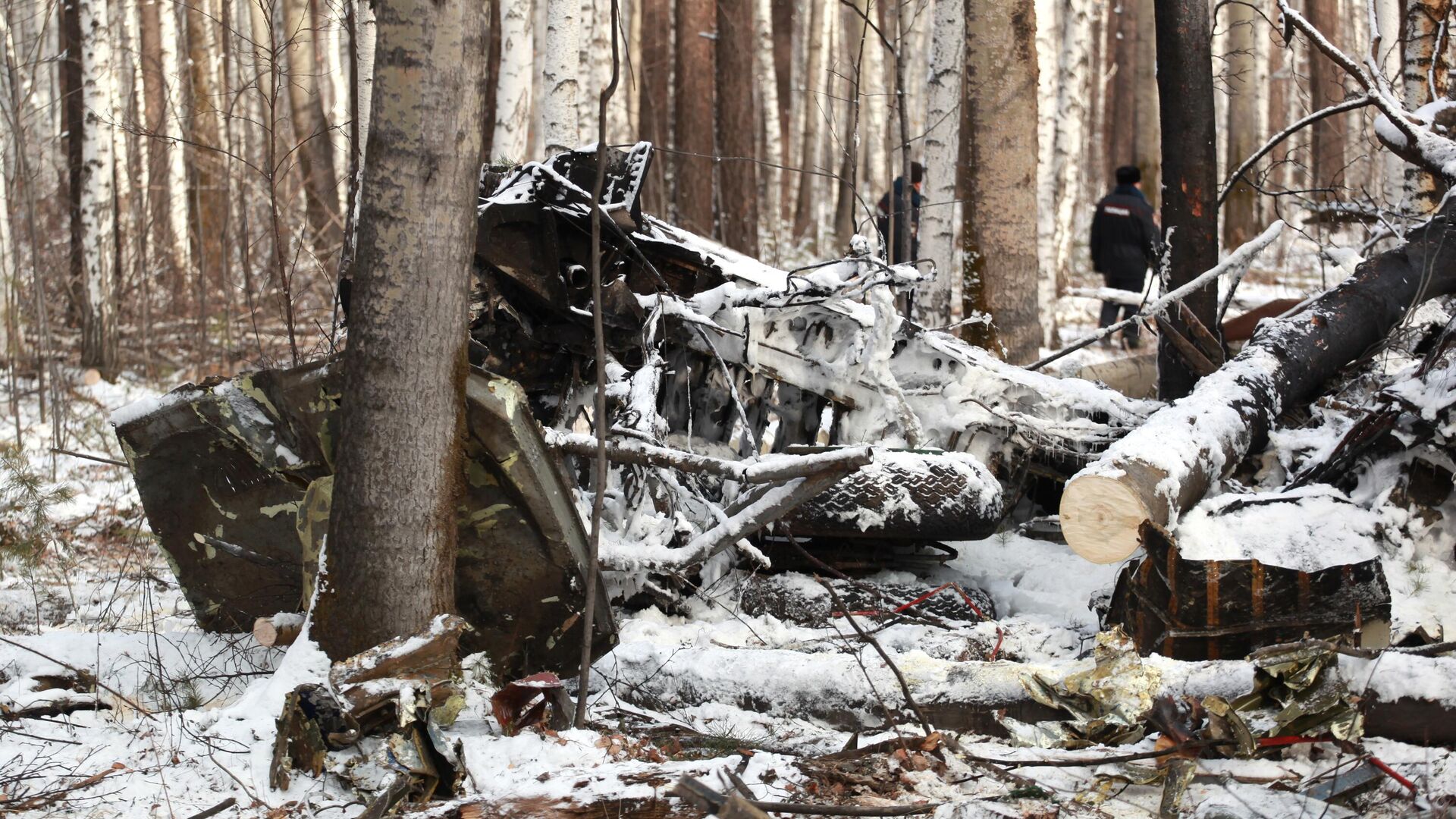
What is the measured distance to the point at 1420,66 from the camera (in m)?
7.02

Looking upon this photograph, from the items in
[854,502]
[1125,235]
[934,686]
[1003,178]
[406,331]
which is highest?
[1003,178]

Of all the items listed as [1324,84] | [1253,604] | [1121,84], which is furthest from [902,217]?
[1121,84]

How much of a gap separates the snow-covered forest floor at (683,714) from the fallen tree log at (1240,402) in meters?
0.35

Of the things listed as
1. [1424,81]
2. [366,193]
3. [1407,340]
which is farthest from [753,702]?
[1424,81]

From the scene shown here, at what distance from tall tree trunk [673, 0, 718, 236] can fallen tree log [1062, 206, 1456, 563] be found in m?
8.00

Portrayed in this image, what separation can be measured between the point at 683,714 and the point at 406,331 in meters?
1.45

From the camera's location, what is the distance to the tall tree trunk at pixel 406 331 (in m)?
2.90

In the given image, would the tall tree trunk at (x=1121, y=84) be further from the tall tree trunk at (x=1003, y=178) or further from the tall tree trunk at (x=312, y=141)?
the tall tree trunk at (x=1003, y=178)

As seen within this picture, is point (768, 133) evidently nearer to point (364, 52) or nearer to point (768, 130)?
point (768, 130)

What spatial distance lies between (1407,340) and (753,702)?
12.7 ft

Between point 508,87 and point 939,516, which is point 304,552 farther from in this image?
point 508,87

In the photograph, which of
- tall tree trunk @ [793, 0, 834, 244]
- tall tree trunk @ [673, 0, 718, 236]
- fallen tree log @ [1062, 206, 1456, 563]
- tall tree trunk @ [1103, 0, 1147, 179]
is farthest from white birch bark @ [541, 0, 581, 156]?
tall tree trunk @ [1103, 0, 1147, 179]

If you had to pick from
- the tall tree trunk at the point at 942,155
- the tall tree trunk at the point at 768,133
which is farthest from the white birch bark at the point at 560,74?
the tall tree trunk at the point at 768,133

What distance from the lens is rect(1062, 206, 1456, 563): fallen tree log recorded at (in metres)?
3.76
